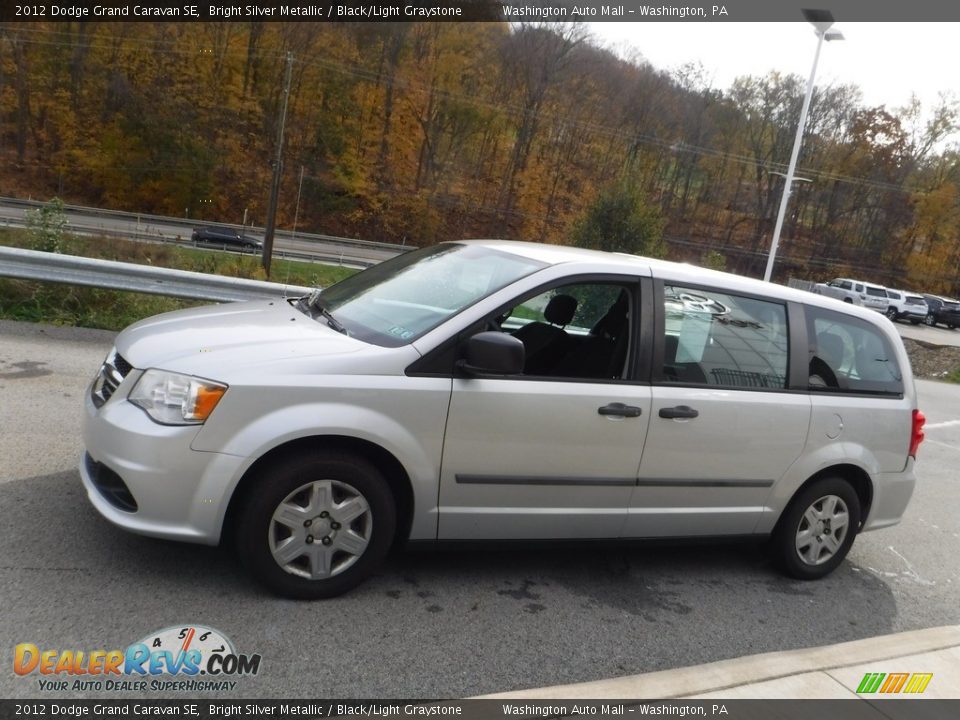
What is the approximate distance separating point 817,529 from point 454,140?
53672mm

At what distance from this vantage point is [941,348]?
28766 millimetres

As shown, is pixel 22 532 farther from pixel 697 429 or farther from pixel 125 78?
pixel 125 78

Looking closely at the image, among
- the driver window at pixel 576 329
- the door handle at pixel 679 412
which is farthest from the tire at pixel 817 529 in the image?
the driver window at pixel 576 329

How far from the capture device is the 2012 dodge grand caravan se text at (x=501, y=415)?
3484mm

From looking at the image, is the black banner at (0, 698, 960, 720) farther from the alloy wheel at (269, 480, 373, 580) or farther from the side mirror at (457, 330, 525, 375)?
the side mirror at (457, 330, 525, 375)

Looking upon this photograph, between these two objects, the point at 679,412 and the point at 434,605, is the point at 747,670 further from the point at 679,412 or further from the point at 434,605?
the point at 434,605

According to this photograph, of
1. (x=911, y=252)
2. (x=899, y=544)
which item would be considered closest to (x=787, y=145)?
(x=911, y=252)

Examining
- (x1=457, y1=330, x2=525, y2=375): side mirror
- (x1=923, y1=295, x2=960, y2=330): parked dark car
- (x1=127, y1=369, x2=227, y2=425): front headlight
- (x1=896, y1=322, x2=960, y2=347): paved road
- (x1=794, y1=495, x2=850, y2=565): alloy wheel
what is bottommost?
(x1=896, y1=322, x2=960, y2=347): paved road

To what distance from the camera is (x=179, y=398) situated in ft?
11.4

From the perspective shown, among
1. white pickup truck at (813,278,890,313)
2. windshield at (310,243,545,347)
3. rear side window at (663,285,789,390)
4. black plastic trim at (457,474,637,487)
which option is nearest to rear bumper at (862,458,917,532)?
rear side window at (663,285,789,390)

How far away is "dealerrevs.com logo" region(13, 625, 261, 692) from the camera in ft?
9.48

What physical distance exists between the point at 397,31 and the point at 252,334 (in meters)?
54.9

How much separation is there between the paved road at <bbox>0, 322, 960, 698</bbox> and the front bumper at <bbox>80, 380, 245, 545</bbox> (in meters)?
0.33

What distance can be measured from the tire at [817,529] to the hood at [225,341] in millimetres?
2767
